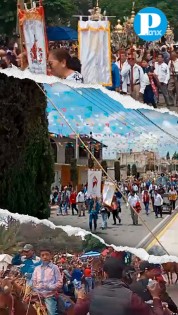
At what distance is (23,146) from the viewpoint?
969 centimetres

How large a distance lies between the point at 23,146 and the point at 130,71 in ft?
12.6

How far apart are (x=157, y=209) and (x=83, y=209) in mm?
891

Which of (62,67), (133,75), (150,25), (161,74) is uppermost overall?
(150,25)

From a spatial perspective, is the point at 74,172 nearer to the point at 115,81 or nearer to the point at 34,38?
the point at 115,81

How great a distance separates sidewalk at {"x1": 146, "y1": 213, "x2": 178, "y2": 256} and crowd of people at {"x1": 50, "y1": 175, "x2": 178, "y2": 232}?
19cm

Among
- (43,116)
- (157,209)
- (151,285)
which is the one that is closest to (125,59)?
(43,116)

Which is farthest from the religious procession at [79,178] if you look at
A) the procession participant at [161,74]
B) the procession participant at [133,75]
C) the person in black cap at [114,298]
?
the procession participant at [161,74]

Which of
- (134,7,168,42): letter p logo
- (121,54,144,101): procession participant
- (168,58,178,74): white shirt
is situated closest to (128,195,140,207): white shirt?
(121,54,144,101): procession participant

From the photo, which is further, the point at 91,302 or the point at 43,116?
the point at 43,116

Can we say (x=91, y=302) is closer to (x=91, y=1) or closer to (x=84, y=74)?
(x=84, y=74)

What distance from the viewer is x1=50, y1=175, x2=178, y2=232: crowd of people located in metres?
8.60

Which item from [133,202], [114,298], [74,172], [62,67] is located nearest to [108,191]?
[133,202]

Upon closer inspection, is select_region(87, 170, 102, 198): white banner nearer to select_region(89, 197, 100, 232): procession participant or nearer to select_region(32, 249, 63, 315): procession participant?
select_region(89, 197, 100, 232): procession participant

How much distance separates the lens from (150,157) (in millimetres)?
9094
